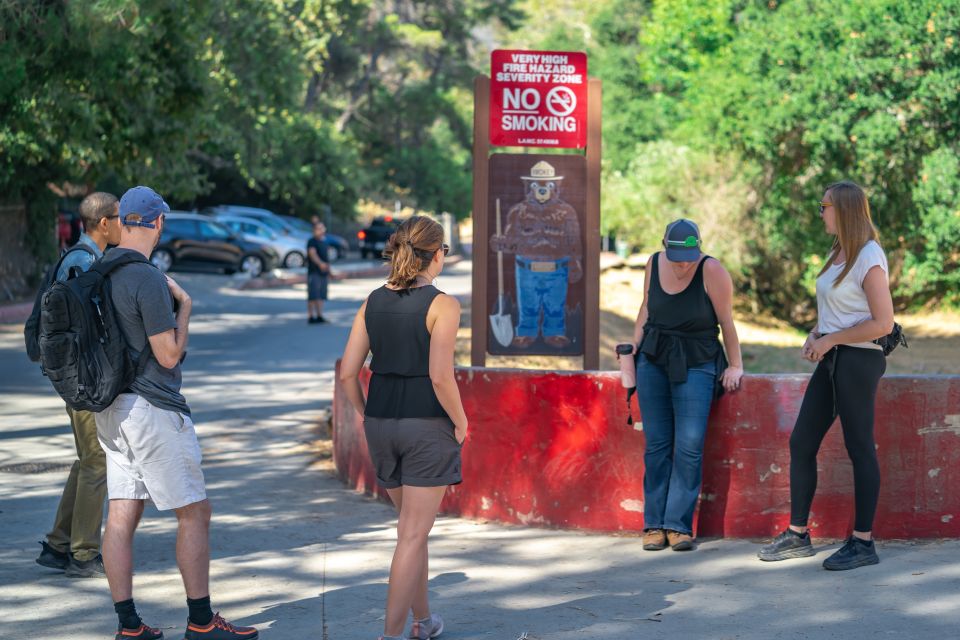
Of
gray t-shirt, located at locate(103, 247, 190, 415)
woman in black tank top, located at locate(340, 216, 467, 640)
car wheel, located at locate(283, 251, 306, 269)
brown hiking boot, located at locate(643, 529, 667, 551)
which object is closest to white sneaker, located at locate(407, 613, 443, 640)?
woman in black tank top, located at locate(340, 216, 467, 640)

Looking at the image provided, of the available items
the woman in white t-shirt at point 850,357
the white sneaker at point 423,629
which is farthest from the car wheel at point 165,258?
the white sneaker at point 423,629

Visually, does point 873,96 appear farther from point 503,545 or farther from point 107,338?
point 107,338

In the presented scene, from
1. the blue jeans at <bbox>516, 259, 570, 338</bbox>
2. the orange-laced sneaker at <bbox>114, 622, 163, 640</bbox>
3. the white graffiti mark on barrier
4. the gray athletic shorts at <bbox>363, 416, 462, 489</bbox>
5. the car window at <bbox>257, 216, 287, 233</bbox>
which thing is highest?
the car window at <bbox>257, 216, 287, 233</bbox>

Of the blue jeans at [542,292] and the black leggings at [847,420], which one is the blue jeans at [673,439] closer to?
the black leggings at [847,420]

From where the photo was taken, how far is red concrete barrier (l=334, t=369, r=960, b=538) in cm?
619

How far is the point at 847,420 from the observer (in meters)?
5.79

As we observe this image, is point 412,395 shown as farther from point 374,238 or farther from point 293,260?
Result: point 374,238

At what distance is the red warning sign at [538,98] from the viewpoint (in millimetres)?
8398

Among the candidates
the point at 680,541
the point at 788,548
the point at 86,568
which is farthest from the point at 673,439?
the point at 86,568

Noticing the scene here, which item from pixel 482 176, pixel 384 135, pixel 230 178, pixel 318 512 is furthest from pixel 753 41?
pixel 384 135

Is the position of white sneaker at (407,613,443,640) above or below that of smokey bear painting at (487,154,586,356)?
below

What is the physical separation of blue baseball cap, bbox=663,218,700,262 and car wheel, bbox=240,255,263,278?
89.5 ft

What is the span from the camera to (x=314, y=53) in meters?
39.2

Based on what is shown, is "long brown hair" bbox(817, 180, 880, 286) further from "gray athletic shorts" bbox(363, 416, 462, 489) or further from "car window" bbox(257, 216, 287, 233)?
"car window" bbox(257, 216, 287, 233)
